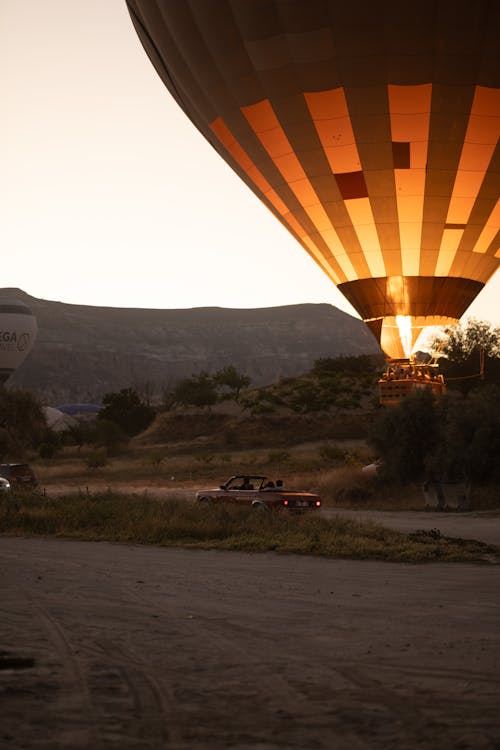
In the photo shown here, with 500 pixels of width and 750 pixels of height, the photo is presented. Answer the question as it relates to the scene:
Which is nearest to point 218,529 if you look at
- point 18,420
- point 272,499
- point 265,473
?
point 272,499

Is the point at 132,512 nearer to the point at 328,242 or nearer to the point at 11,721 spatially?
the point at 328,242

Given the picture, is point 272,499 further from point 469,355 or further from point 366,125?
point 469,355

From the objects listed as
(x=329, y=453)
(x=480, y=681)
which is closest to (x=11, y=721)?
(x=480, y=681)

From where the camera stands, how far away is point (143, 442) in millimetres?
85188

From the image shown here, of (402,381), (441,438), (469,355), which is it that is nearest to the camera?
(441,438)

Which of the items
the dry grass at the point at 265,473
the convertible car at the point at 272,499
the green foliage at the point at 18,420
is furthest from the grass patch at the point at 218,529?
the green foliage at the point at 18,420

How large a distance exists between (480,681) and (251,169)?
2401cm

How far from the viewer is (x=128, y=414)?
99.6 metres

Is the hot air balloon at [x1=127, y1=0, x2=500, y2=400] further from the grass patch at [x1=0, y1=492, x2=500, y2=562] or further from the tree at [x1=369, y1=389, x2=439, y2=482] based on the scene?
the grass patch at [x1=0, y1=492, x2=500, y2=562]

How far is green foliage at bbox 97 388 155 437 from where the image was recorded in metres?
98.8

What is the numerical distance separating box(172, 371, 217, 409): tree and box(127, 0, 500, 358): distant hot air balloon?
6293 cm

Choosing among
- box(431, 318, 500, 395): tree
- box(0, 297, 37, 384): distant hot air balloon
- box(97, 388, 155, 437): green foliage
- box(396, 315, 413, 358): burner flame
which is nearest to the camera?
box(396, 315, 413, 358): burner flame

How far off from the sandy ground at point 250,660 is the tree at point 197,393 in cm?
7966

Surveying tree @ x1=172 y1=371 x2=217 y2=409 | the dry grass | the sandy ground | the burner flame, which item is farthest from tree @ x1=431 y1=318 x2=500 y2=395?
the sandy ground
